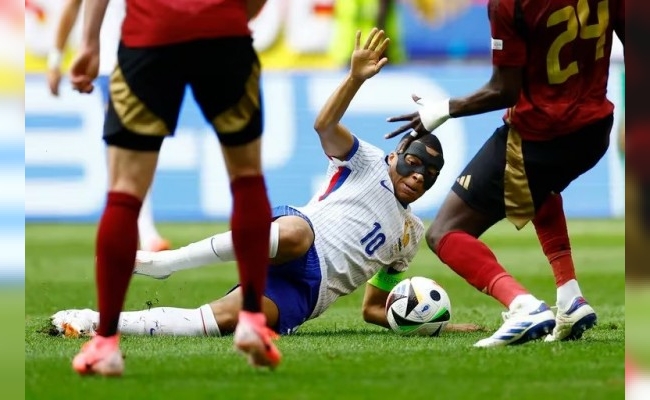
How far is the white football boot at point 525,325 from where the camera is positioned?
18.3 feet

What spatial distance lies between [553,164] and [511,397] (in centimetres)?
191

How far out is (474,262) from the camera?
6.00m

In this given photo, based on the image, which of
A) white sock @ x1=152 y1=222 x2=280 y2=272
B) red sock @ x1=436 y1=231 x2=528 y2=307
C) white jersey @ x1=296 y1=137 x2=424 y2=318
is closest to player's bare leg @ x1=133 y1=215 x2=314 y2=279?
white sock @ x1=152 y1=222 x2=280 y2=272

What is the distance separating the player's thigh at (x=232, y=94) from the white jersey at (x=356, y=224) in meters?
1.82

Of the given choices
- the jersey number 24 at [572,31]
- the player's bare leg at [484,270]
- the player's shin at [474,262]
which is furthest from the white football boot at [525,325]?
the jersey number 24 at [572,31]

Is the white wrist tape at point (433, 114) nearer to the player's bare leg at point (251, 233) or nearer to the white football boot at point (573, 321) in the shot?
the white football boot at point (573, 321)

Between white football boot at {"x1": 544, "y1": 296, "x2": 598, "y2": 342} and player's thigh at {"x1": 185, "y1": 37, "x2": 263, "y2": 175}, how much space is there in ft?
6.66

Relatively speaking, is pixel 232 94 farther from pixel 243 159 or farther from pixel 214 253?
pixel 214 253

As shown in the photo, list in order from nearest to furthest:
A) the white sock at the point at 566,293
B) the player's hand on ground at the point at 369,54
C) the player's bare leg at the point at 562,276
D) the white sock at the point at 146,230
Result: 1. the player's hand on ground at the point at 369,54
2. the player's bare leg at the point at 562,276
3. the white sock at the point at 566,293
4. the white sock at the point at 146,230

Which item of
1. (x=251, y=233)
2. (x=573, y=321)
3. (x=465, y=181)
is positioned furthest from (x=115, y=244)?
(x=573, y=321)

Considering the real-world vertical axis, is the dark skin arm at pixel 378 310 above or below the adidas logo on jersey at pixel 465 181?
below

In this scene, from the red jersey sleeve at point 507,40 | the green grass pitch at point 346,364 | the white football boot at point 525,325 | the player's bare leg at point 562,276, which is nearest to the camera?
the green grass pitch at point 346,364

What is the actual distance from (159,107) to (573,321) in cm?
243

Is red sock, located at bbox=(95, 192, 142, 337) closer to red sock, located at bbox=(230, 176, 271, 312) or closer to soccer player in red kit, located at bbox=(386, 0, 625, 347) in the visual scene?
red sock, located at bbox=(230, 176, 271, 312)
